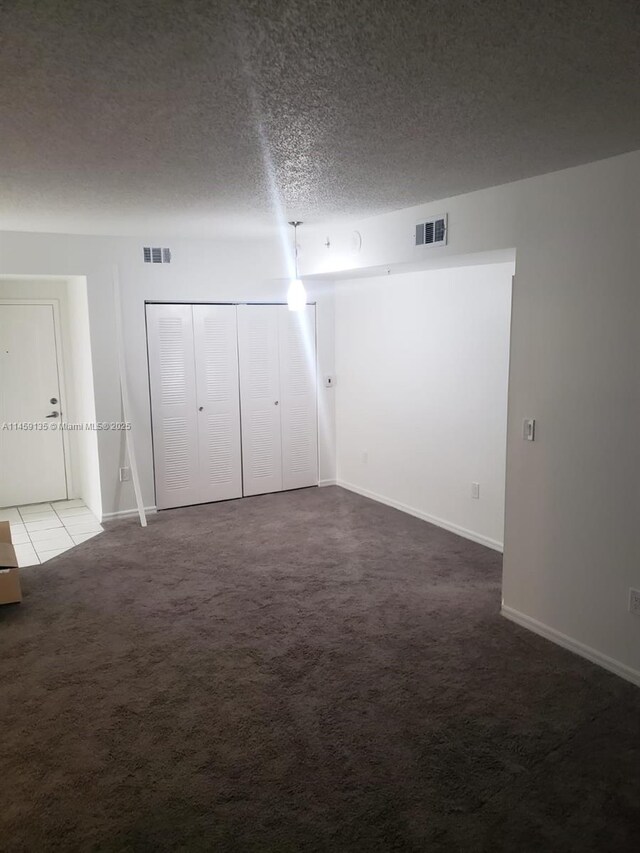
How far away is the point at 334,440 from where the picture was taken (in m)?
6.68

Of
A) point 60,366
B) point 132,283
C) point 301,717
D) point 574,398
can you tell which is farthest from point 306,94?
point 60,366

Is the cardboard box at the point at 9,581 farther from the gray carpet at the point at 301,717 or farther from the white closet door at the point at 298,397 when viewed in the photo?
the white closet door at the point at 298,397

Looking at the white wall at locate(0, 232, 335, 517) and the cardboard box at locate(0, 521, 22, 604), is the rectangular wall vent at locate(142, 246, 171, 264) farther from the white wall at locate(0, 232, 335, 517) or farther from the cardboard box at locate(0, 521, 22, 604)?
the cardboard box at locate(0, 521, 22, 604)

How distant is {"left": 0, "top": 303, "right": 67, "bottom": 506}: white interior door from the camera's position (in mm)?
5996

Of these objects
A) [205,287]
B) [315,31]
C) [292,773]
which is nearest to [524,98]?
[315,31]

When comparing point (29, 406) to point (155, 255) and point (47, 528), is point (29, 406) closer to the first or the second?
point (47, 528)

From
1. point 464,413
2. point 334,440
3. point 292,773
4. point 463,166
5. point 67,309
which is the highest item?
point 463,166

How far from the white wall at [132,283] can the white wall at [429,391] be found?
3.36 feet

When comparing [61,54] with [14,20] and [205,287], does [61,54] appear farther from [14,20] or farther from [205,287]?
[205,287]

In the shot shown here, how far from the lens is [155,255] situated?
5.54 m

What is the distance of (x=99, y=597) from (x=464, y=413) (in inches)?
116

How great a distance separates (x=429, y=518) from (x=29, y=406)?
3.95 m

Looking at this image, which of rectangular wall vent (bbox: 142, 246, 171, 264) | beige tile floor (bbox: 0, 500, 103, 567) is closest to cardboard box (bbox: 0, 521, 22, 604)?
beige tile floor (bbox: 0, 500, 103, 567)

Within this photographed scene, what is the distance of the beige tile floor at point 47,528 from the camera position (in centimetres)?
493
